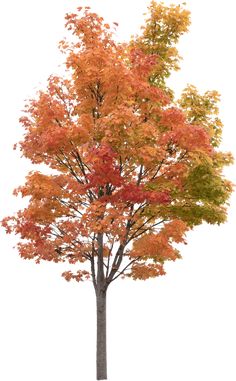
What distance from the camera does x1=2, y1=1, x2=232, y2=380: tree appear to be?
650 inches

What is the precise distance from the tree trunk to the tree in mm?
33

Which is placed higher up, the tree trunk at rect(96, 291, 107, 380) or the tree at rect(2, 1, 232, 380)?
the tree at rect(2, 1, 232, 380)

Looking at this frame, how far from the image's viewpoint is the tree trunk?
17.8 metres

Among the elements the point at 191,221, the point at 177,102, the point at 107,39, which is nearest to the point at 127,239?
the point at 191,221

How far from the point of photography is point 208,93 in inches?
757

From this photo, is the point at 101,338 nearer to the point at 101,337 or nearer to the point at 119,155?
the point at 101,337

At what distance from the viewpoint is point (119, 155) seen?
16781 millimetres

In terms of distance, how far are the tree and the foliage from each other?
0.11 feet

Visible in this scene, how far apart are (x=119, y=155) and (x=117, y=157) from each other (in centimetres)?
16

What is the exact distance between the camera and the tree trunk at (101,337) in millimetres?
17797

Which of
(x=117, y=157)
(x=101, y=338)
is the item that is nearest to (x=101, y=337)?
(x=101, y=338)

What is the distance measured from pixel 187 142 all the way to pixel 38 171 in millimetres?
5133

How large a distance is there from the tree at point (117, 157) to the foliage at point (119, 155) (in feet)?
0.11

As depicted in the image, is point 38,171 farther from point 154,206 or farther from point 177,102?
point 177,102
